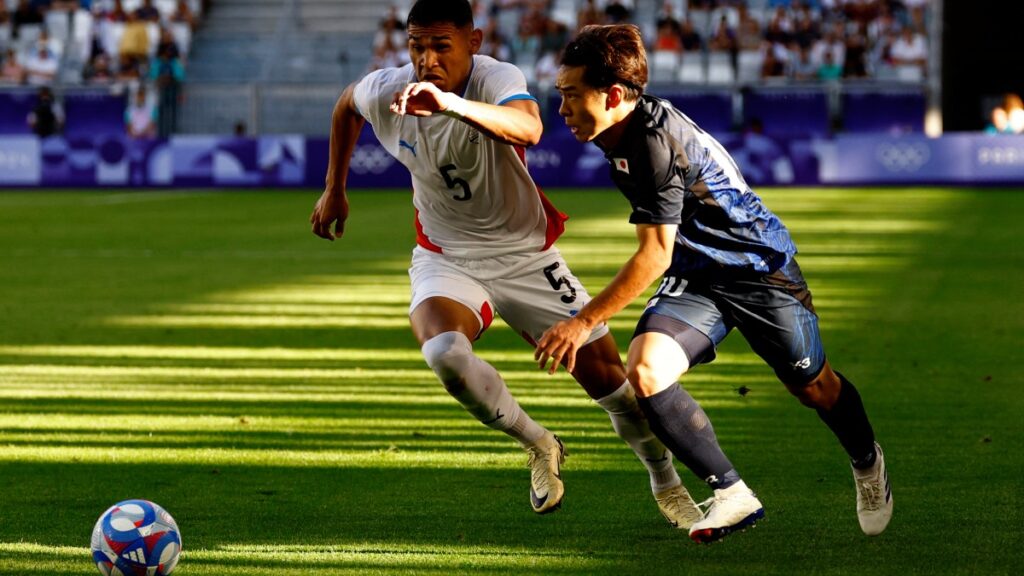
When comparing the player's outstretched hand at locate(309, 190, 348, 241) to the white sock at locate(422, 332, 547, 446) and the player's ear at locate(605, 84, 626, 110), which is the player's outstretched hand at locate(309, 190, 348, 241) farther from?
the player's ear at locate(605, 84, 626, 110)

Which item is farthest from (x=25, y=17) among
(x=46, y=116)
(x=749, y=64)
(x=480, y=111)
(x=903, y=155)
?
(x=480, y=111)

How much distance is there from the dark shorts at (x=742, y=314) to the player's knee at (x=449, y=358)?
70 cm

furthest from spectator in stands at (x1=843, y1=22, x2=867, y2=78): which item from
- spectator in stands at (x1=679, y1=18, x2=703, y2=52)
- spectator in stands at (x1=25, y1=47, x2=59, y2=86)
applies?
spectator in stands at (x1=25, y1=47, x2=59, y2=86)

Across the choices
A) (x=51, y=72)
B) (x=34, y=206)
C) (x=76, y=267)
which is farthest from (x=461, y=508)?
(x=51, y=72)

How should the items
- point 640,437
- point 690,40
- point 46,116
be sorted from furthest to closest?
point 690,40 < point 46,116 < point 640,437

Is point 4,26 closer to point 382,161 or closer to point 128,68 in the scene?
point 128,68

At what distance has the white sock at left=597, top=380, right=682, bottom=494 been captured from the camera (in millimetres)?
6168

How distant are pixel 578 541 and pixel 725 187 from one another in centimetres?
131

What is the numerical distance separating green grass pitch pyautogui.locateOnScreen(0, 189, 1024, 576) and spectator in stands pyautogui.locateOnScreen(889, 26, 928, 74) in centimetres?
1691

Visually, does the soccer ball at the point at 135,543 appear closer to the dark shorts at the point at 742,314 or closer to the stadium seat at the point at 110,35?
the dark shorts at the point at 742,314

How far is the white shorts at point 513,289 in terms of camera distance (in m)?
6.50

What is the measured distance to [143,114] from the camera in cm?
3288

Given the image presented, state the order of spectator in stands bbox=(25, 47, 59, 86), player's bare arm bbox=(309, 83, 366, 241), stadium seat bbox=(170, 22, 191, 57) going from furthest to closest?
stadium seat bbox=(170, 22, 191, 57), spectator in stands bbox=(25, 47, 59, 86), player's bare arm bbox=(309, 83, 366, 241)

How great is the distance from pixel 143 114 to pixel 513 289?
27.5 metres
